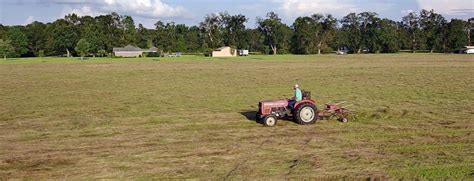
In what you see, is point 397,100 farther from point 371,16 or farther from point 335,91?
point 371,16

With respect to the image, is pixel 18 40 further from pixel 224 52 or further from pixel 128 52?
pixel 224 52

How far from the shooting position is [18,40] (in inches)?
4877

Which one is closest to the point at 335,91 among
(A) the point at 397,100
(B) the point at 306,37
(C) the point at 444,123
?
(A) the point at 397,100

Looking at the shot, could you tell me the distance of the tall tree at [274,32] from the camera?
148500 millimetres

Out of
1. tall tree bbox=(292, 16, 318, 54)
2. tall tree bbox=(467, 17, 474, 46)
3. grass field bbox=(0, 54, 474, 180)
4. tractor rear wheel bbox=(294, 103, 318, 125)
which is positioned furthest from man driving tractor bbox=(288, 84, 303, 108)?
tall tree bbox=(467, 17, 474, 46)

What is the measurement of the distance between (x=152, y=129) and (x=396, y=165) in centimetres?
735

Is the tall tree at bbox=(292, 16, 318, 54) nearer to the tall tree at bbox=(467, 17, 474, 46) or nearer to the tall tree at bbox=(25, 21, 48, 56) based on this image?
the tall tree at bbox=(467, 17, 474, 46)

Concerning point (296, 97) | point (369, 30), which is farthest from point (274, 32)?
point (296, 97)

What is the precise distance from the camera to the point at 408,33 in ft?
490

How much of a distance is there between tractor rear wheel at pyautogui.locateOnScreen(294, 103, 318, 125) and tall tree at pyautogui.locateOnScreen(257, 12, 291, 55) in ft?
432

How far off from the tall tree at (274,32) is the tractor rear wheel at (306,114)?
432ft

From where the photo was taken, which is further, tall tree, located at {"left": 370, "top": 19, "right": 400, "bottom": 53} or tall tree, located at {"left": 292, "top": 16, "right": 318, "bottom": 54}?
tall tree, located at {"left": 292, "top": 16, "right": 318, "bottom": 54}

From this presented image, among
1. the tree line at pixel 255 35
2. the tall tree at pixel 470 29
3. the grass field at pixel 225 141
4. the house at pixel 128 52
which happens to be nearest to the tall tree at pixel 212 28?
the tree line at pixel 255 35

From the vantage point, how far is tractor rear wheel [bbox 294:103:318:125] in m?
15.1
